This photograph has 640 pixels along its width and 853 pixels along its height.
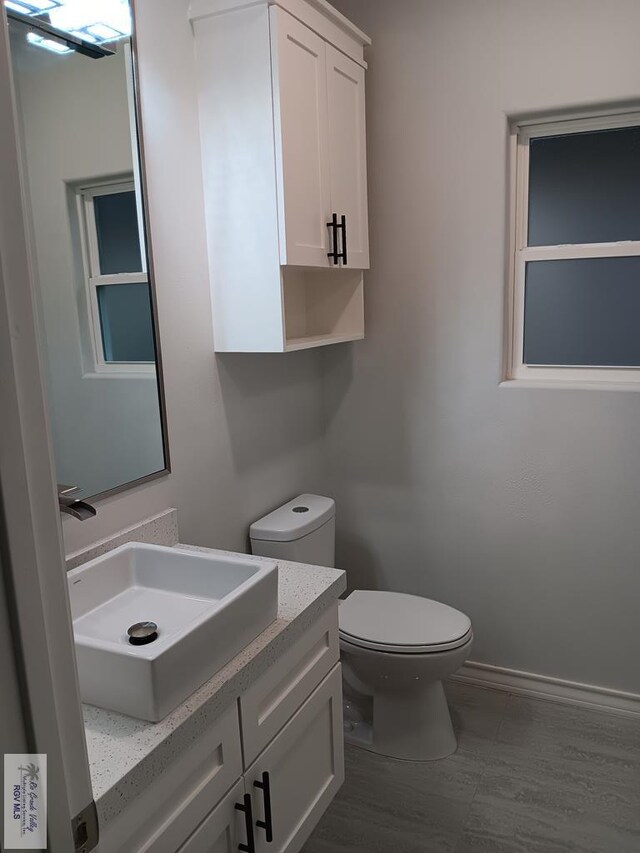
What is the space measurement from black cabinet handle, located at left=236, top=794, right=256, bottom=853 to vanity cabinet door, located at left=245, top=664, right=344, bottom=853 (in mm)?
24

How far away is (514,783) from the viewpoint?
2.11 m

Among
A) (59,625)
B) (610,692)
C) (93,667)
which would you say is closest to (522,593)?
(610,692)

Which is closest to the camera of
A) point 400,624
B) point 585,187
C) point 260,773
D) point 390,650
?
point 260,773

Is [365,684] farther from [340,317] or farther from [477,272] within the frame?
[477,272]

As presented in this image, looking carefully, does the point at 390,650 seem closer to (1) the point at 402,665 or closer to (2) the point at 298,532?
(1) the point at 402,665

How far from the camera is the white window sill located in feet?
7.41

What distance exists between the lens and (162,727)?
1.13 metres

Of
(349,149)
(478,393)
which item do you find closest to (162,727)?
(478,393)

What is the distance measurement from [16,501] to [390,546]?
7.51 feet

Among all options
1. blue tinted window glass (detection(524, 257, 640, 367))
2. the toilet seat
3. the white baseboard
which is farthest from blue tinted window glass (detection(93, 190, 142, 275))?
the white baseboard

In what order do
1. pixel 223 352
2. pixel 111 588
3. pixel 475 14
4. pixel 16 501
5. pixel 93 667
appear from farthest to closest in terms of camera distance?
pixel 475 14, pixel 223 352, pixel 111 588, pixel 93 667, pixel 16 501

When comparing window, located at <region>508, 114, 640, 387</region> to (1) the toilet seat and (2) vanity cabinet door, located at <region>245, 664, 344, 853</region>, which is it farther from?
(2) vanity cabinet door, located at <region>245, 664, 344, 853</region>

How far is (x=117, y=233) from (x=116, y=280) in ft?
0.38

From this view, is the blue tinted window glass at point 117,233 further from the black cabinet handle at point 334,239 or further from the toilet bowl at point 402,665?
the toilet bowl at point 402,665
